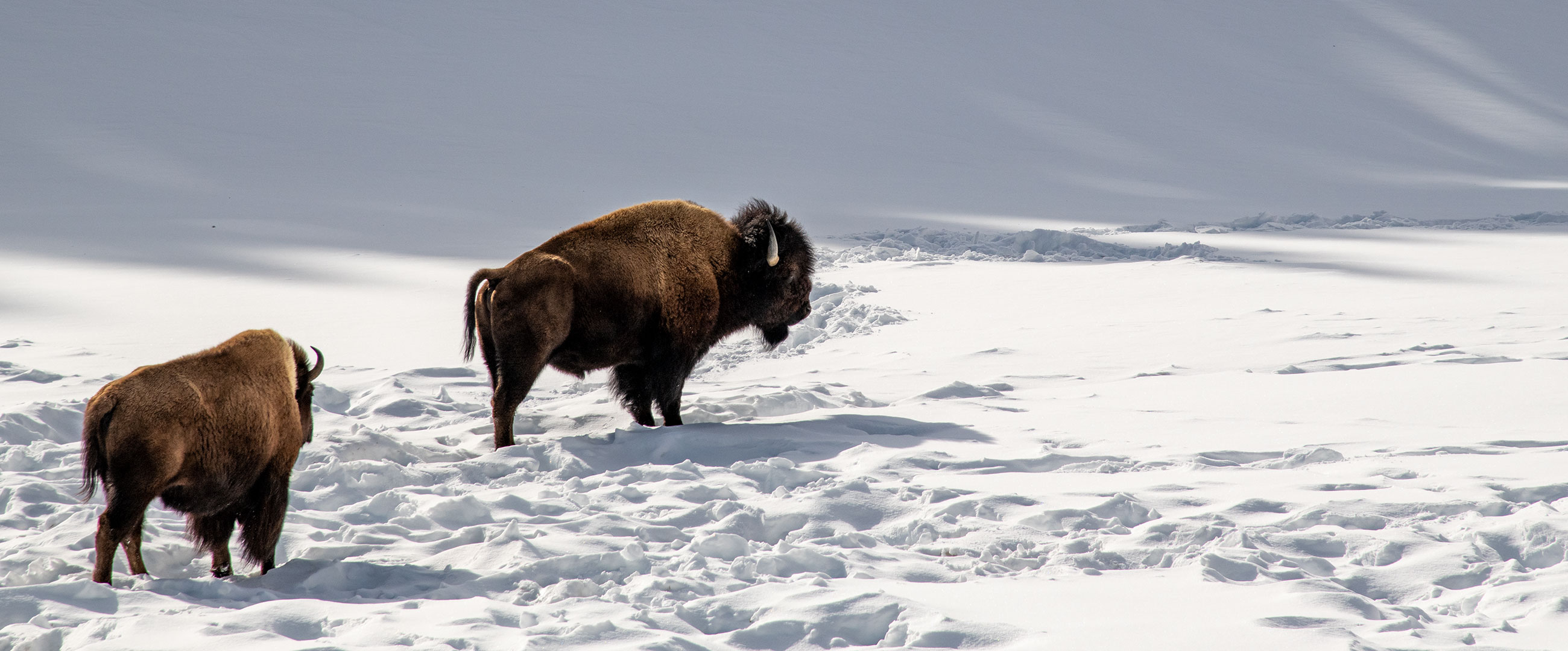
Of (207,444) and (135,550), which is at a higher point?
(207,444)

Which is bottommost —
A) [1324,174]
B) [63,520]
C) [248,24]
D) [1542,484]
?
[63,520]

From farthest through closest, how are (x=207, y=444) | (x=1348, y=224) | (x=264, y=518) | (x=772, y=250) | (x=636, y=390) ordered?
1. (x=1348, y=224)
2. (x=772, y=250)
3. (x=636, y=390)
4. (x=264, y=518)
5. (x=207, y=444)

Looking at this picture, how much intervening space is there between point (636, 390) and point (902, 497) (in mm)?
1917

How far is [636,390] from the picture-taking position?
5.73 meters

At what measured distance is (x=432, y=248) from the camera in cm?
1299

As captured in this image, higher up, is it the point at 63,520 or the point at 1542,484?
the point at 1542,484

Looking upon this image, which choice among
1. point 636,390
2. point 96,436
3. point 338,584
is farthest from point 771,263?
point 96,436

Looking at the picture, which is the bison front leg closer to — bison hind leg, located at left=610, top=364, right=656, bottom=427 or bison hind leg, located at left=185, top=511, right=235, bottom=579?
bison hind leg, located at left=185, top=511, right=235, bottom=579

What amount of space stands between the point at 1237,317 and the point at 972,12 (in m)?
23.8

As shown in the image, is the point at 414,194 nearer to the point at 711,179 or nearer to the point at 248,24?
the point at 711,179

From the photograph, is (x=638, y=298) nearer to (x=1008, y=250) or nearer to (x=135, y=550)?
(x=135, y=550)

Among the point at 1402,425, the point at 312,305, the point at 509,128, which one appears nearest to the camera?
the point at 1402,425

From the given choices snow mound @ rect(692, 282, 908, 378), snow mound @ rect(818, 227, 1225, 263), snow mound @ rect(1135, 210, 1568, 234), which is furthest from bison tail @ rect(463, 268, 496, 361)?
snow mound @ rect(1135, 210, 1568, 234)

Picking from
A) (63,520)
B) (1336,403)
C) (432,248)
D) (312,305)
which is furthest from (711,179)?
(63,520)
